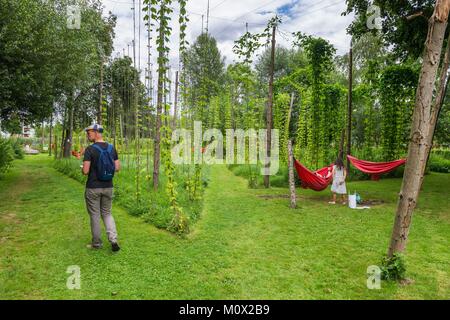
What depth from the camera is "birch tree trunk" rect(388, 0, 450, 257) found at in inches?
106

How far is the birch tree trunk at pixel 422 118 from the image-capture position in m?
2.69

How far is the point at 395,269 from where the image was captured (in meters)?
2.82

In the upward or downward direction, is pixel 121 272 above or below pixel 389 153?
below

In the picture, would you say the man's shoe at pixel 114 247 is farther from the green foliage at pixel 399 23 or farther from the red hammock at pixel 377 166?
the green foliage at pixel 399 23

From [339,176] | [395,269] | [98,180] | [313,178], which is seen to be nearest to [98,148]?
[98,180]

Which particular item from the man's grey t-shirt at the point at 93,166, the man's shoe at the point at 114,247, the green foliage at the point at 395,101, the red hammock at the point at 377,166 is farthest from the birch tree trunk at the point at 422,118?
the green foliage at the point at 395,101

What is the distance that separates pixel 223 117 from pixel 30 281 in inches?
590

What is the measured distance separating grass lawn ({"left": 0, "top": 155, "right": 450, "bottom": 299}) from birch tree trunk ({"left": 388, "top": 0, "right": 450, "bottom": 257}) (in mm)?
649

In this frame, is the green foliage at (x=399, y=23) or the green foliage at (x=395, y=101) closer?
the green foliage at (x=399, y=23)

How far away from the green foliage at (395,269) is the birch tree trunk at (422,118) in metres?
0.11

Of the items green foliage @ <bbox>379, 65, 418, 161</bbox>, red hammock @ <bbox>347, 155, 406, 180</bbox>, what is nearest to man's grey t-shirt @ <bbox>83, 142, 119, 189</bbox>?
red hammock @ <bbox>347, 155, 406, 180</bbox>
